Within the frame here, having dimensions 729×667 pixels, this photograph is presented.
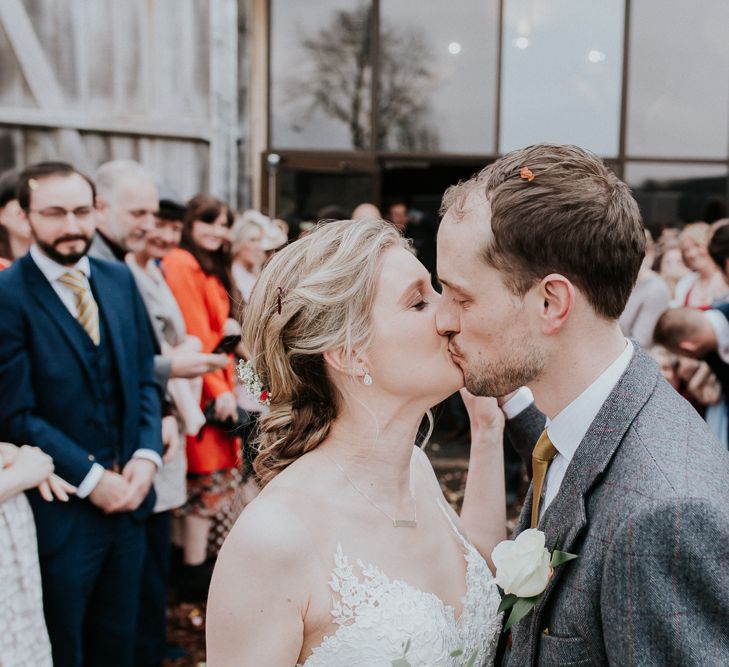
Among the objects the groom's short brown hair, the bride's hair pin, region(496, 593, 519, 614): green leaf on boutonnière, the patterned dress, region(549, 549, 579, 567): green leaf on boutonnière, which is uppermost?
the bride's hair pin

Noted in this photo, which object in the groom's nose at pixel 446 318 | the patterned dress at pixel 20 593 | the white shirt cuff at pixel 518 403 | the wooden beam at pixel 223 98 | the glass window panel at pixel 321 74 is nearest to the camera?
the groom's nose at pixel 446 318

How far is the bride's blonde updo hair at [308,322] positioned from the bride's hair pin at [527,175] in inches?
19.8

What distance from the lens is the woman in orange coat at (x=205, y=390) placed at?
4.60 meters

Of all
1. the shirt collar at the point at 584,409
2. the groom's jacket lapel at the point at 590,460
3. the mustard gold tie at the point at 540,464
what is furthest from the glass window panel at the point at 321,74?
the groom's jacket lapel at the point at 590,460

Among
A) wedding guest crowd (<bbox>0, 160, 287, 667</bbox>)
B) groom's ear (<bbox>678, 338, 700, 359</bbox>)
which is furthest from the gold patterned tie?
groom's ear (<bbox>678, 338, 700, 359</bbox>)

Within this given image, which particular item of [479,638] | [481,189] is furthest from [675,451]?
[479,638]

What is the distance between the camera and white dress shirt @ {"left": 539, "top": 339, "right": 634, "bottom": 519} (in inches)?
66.8

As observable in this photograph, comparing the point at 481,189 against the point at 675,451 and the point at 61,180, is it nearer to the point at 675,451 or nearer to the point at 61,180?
the point at 675,451

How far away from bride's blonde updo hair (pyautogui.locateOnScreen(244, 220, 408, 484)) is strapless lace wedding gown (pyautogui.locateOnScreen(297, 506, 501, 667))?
446 mm

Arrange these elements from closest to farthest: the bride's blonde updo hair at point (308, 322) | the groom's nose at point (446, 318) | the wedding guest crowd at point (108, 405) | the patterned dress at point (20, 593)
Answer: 1. the groom's nose at point (446, 318)
2. the bride's blonde updo hair at point (308, 322)
3. the patterned dress at point (20, 593)
4. the wedding guest crowd at point (108, 405)

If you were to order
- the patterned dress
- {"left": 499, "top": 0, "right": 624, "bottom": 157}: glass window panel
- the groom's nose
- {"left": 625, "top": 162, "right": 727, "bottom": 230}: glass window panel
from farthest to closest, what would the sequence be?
{"left": 625, "top": 162, "right": 727, "bottom": 230}: glass window panel → {"left": 499, "top": 0, "right": 624, "bottom": 157}: glass window panel → the patterned dress → the groom's nose

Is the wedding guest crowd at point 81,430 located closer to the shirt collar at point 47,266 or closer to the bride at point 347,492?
the shirt collar at point 47,266

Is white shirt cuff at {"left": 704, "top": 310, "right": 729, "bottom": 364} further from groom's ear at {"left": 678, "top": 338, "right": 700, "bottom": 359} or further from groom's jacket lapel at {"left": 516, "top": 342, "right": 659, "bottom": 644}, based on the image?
groom's jacket lapel at {"left": 516, "top": 342, "right": 659, "bottom": 644}

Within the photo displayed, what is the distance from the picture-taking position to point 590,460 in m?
1.60
